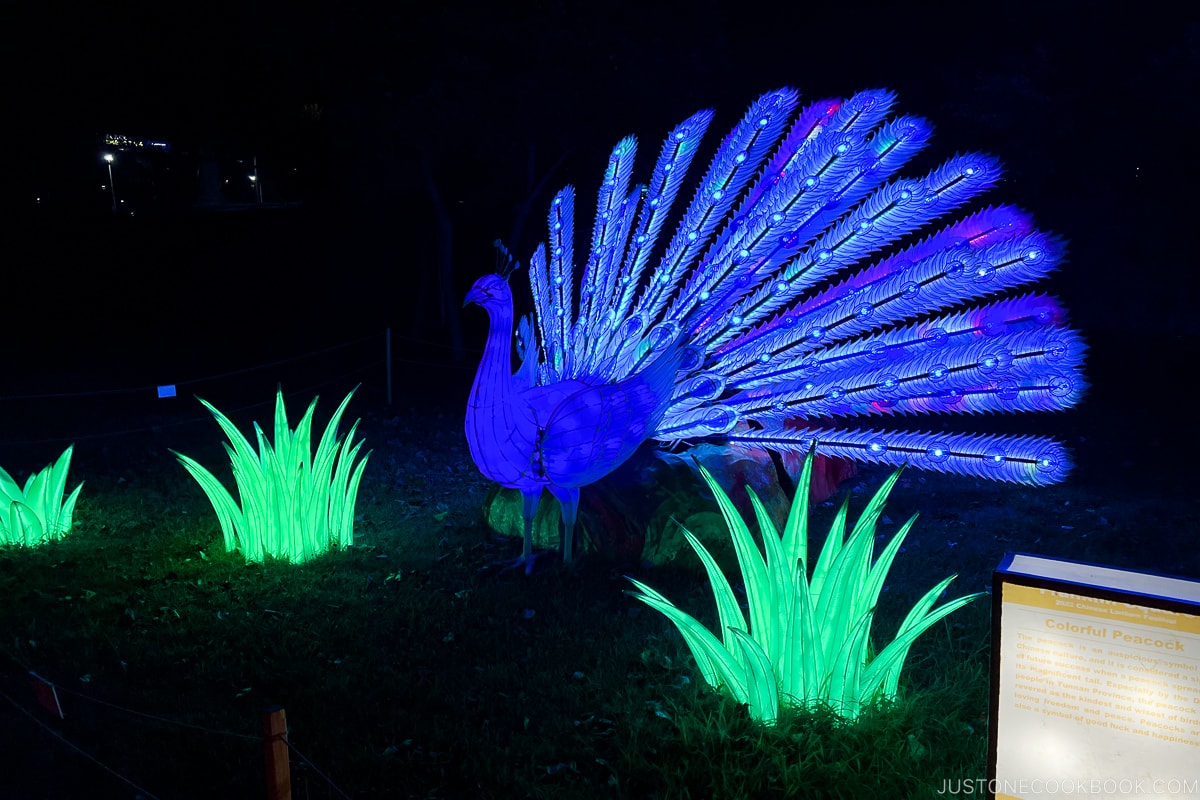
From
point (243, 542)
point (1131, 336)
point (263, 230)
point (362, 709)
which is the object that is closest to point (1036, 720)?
point (362, 709)

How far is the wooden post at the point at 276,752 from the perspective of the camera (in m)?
2.81

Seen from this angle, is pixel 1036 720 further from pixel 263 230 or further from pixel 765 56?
pixel 263 230

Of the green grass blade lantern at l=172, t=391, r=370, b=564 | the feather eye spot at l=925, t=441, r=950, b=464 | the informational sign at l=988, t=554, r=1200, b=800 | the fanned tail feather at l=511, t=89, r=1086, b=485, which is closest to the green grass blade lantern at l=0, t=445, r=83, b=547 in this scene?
the green grass blade lantern at l=172, t=391, r=370, b=564

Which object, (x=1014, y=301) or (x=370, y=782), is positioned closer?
(x=370, y=782)

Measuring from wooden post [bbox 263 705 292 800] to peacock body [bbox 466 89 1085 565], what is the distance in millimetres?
2496

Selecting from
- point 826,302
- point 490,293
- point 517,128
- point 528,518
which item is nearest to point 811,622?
point 528,518

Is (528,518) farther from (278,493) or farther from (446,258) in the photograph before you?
(446,258)

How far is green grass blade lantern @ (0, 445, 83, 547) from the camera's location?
635 cm

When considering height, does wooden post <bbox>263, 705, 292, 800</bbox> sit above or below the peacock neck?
below

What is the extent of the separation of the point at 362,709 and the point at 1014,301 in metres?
4.12

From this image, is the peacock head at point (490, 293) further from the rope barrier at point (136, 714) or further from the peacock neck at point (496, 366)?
the rope barrier at point (136, 714)

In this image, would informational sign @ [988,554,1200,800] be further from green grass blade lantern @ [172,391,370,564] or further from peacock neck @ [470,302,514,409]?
green grass blade lantern @ [172,391,370,564]

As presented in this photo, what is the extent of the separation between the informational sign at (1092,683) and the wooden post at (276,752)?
7.26 feet

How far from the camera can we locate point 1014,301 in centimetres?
508
